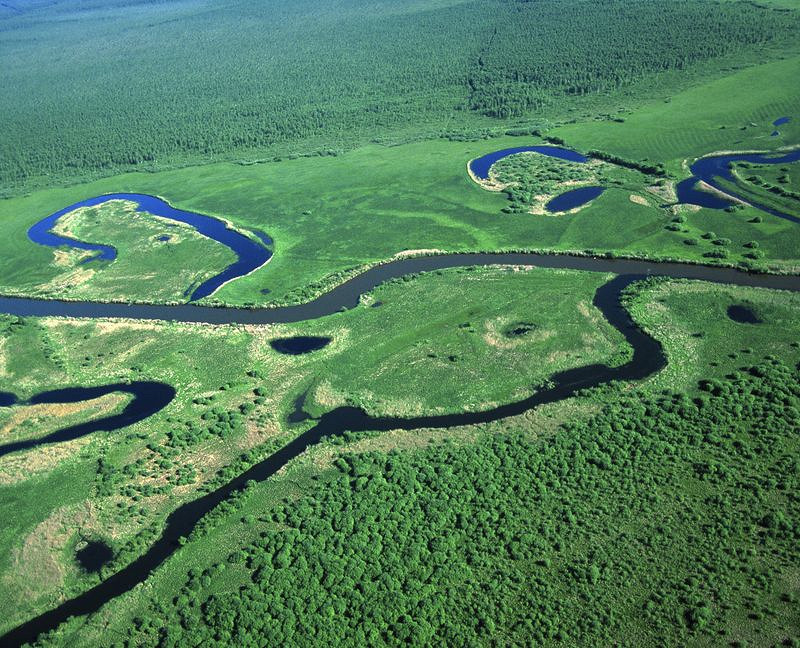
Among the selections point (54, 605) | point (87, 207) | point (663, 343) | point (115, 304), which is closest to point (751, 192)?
point (663, 343)

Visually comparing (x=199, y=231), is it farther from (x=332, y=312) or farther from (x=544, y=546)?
(x=544, y=546)

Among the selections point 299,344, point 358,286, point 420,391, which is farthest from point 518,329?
point 299,344

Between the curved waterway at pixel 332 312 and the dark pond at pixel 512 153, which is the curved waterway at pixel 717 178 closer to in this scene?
the dark pond at pixel 512 153

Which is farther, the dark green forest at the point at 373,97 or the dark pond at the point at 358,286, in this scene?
the dark green forest at the point at 373,97

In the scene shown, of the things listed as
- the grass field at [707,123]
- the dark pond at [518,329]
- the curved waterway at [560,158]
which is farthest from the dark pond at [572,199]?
the dark pond at [518,329]

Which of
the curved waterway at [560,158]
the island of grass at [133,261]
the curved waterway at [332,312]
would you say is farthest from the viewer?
the curved waterway at [560,158]

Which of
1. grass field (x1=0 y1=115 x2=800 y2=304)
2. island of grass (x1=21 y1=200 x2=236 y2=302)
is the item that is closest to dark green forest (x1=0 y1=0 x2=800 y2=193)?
grass field (x1=0 y1=115 x2=800 y2=304)

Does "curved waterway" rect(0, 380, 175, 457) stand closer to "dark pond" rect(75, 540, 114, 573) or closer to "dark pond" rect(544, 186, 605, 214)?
"dark pond" rect(75, 540, 114, 573)
